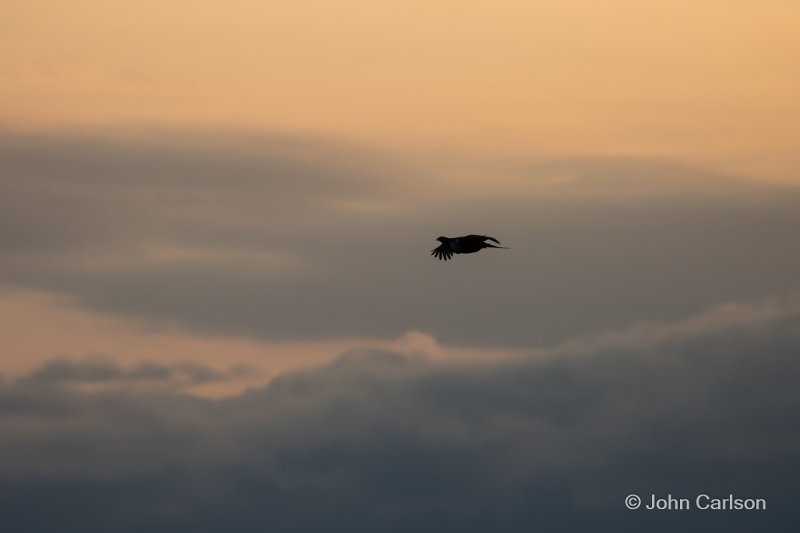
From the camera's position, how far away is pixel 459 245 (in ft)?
490

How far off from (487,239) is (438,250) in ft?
25.9

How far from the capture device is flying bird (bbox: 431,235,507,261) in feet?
484

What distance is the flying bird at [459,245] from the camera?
147625 mm

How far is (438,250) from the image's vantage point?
6004 inches

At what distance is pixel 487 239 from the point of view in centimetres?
14525
